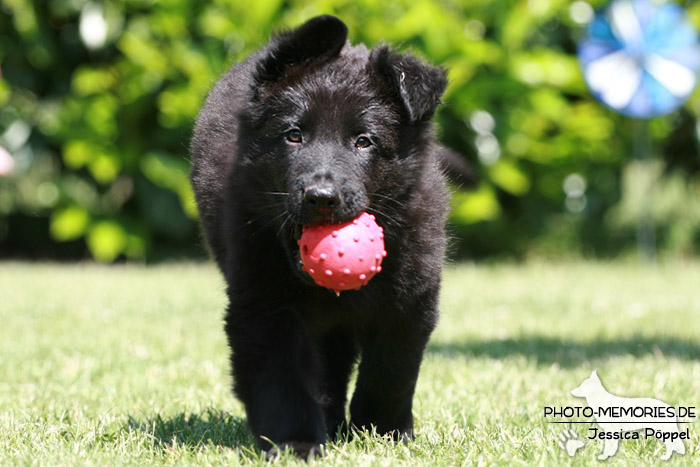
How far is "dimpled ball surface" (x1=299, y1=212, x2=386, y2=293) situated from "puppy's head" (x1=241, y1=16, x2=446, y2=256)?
1.6 inches

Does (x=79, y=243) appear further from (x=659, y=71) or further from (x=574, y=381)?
(x=574, y=381)

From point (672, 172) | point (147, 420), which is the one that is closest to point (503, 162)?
point (672, 172)

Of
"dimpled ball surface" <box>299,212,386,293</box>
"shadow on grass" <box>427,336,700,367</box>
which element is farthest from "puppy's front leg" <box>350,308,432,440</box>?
"shadow on grass" <box>427,336,700,367</box>

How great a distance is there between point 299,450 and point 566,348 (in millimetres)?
2707

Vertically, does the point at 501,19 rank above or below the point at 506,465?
above

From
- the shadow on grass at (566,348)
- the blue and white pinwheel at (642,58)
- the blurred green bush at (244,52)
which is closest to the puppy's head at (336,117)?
the shadow on grass at (566,348)

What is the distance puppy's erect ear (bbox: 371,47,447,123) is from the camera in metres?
2.86

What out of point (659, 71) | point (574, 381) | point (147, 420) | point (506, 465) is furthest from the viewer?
point (659, 71)

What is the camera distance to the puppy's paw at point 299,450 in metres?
2.56

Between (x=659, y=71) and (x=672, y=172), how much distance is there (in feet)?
6.64

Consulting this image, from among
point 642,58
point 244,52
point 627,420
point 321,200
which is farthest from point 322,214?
point 642,58

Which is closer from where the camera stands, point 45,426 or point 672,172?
point 45,426

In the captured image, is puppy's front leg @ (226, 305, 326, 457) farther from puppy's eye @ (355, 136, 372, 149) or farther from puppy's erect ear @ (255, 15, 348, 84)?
puppy's erect ear @ (255, 15, 348, 84)

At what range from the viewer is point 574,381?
4020 mm
